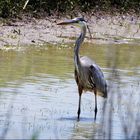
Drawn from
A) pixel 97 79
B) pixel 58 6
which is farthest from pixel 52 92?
pixel 58 6

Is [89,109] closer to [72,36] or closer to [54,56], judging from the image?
[54,56]

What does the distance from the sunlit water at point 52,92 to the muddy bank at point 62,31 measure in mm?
498

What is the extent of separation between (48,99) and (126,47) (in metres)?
6.03

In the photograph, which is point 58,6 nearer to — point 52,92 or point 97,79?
point 52,92

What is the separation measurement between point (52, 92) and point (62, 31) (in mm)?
6012

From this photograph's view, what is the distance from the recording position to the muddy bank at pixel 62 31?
14.6m

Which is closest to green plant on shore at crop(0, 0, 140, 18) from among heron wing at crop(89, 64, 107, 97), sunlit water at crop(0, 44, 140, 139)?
sunlit water at crop(0, 44, 140, 139)

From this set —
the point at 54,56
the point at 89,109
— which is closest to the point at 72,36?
the point at 54,56

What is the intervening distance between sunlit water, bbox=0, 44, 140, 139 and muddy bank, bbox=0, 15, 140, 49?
1.63 feet

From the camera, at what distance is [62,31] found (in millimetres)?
16047

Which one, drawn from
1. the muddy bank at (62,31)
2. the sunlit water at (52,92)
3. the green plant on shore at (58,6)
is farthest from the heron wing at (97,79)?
the green plant on shore at (58,6)

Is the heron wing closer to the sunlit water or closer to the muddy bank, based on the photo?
the sunlit water

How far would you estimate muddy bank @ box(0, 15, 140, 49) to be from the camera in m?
14.6

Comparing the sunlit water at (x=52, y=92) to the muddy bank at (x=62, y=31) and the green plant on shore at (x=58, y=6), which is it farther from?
the green plant on shore at (x=58, y=6)
